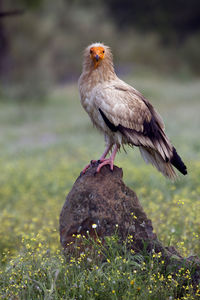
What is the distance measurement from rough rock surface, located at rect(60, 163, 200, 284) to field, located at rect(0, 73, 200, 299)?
18 cm

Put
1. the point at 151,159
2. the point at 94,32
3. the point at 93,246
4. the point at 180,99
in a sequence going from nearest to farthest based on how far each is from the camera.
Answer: the point at 93,246 → the point at 151,159 → the point at 180,99 → the point at 94,32

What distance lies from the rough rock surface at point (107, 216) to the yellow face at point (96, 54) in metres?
1.25

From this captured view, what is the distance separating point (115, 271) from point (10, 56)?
26376mm

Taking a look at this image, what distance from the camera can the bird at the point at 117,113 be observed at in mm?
4375

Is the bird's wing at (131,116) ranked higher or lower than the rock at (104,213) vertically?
higher

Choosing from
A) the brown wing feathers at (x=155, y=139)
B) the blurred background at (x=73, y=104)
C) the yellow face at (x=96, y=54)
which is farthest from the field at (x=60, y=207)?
the yellow face at (x=96, y=54)

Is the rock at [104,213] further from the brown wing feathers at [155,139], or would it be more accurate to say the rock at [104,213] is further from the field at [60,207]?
the brown wing feathers at [155,139]

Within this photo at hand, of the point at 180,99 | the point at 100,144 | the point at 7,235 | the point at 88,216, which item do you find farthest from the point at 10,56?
the point at 88,216

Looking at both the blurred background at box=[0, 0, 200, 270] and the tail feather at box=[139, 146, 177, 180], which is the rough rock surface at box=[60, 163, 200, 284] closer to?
the blurred background at box=[0, 0, 200, 270]

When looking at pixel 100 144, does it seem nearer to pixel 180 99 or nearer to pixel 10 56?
pixel 180 99

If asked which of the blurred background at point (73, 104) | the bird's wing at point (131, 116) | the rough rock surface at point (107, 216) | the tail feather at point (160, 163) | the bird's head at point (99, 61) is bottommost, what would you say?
the rough rock surface at point (107, 216)

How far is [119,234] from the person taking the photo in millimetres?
4137

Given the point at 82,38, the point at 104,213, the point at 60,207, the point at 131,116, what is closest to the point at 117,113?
the point at 131,116

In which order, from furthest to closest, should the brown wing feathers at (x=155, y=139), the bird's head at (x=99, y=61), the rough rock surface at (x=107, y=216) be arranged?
the bird's head at (x=99, y=61), the brown wing feathers at (x=155, y=139), the rough rock surface at (x=107, y=216)
